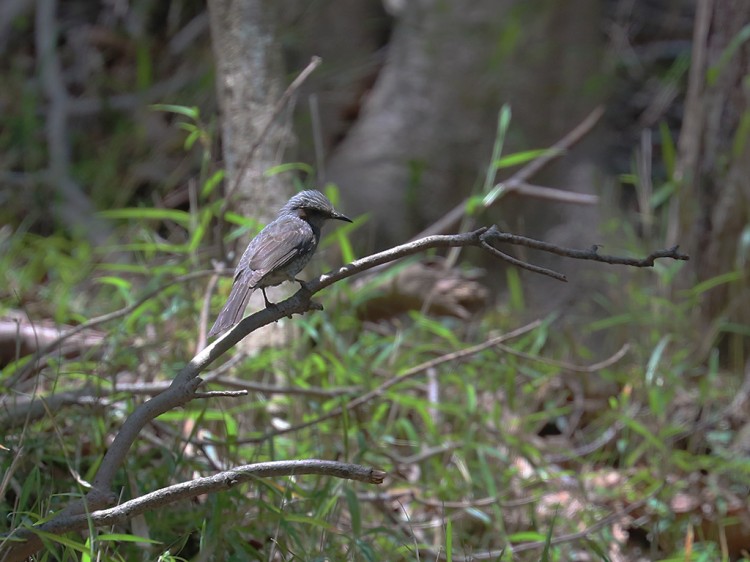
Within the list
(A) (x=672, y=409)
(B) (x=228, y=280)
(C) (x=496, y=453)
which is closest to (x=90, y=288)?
(B) (x=228, y=280)

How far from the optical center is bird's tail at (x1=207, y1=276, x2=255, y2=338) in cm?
234

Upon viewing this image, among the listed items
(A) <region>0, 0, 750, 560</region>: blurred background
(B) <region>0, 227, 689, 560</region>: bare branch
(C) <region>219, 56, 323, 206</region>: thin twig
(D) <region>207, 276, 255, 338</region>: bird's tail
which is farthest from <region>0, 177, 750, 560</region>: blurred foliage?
(D) <region>207, 276, 255, 338</region>: bird's tail

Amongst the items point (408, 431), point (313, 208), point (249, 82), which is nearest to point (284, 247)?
point (313, 208)

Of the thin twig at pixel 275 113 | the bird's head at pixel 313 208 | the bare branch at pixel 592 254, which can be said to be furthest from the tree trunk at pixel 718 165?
the bare branch at pixel 592 254

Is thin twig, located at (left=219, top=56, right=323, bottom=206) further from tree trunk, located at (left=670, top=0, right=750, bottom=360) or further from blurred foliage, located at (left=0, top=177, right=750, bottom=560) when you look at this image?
tree trunk, located at (left=670, top=0, right=750, bottom=360)

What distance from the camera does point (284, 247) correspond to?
8.61 feet

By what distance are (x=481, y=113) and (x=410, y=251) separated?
3595 millimetres

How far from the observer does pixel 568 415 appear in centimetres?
429

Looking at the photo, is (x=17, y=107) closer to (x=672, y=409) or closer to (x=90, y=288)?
(x=90, y=288)

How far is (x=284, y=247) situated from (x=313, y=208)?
17cm

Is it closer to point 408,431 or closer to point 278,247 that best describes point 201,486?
point 278,247

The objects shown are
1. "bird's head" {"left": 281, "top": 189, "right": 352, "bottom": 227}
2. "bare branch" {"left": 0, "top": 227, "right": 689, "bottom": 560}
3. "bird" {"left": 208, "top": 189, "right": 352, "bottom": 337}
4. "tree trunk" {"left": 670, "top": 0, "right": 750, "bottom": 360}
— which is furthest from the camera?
"tree trunk" {"left": 670, "top": 0, "right": 750, "bottom": 360}

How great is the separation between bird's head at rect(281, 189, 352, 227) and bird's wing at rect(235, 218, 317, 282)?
45 mm

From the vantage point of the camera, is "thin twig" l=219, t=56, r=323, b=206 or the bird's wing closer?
the bird's wing
